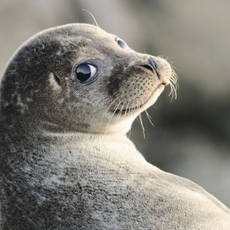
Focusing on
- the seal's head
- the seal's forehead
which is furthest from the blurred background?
the seal's head

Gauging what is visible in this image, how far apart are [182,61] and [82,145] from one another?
3478 mm

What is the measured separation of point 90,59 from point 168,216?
2.95 ft

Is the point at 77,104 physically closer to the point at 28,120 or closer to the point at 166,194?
the point at 28,120

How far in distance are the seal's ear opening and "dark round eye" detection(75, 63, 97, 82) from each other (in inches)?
4.1

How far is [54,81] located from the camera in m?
2.98

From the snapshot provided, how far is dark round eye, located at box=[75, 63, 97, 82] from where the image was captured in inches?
118

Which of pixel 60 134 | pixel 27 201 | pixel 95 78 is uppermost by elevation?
pixel 95 78

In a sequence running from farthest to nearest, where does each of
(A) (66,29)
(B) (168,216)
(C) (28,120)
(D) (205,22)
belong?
(D) (205,22) → (A) (66,29) → (C) (28,120) → (B) (168,216)

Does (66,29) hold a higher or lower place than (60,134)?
higher

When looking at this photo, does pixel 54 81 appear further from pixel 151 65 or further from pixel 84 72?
pixel 151 65

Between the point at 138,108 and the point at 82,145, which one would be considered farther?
the point at 138,108

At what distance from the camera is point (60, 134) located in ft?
9.67

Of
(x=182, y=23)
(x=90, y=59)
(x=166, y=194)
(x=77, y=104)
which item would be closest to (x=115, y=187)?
(x=166, y=194)

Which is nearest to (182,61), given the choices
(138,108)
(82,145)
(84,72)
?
(138,108)
